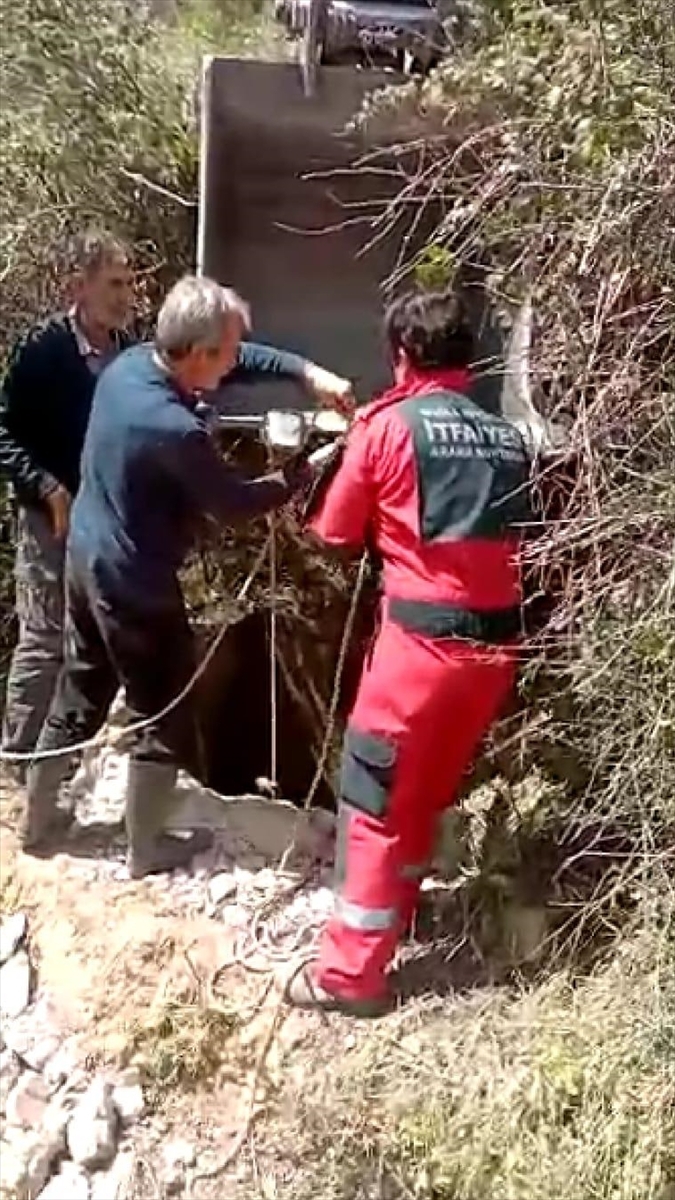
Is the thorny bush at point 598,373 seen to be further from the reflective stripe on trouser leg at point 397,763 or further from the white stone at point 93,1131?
the white stone at point 93,1131

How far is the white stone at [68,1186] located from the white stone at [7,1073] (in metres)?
0.22

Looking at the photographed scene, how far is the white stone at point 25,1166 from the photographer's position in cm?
412

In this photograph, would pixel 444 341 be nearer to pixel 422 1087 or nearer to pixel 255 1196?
pixel 422 1087

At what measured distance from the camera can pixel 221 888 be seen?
4.44 m

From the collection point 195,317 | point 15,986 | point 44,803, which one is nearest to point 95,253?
point 195,317

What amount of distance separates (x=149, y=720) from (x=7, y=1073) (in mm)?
913

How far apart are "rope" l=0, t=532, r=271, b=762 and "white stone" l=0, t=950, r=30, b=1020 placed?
50 cm

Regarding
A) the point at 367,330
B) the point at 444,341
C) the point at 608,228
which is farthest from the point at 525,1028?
the point at 367,330

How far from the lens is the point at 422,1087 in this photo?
3.90 metres

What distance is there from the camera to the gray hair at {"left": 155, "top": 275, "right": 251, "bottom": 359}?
394 centimetres

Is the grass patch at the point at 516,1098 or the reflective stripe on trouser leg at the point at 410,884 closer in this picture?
the grass patch at the point at 516,1098

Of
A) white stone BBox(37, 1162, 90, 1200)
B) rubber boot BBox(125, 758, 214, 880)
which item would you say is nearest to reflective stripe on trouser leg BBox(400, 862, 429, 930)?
rubber boot BBox(125, 758, 214, 880)

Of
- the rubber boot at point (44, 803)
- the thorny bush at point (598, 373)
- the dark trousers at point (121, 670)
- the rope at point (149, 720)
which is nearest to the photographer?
the thorny bush at point (598, 373)

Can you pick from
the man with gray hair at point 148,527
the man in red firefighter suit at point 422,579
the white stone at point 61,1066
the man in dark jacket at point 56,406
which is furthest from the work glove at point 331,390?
the white stone at point 61,1066
